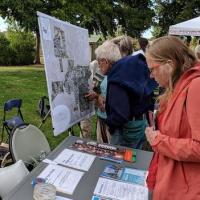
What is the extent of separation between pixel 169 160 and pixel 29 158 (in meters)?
1.37

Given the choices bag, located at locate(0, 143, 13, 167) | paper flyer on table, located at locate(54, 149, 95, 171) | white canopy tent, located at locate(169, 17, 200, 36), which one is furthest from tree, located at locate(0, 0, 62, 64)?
paper flyer on table, located at locate(54, 149, 95, 171)

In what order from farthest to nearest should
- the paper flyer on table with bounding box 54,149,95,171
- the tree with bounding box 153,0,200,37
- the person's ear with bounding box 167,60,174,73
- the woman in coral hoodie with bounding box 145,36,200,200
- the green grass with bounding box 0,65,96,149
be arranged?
the tree with bounding box 153,0,200,37 < the green grass with bounding box 0,65,96,149 < the paper flyer on table with bounding box 54,149,95,171 < the person's ear with bounding box 167,60,174,73 < the woman in coral hoodie with bounding box 145,36,200,200

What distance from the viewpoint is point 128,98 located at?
7.95 feet

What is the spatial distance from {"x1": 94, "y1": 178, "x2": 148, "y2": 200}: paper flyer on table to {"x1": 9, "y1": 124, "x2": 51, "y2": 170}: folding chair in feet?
2.64

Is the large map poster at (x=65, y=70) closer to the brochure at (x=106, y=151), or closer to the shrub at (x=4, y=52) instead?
the brochure at (x=106, y=151)

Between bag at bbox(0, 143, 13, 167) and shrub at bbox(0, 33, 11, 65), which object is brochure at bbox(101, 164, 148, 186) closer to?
bag at bbox(0, 143, 13, 167)

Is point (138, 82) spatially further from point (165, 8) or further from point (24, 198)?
point (165, 8)

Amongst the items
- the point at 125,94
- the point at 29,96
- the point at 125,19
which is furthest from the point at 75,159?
the point at 125,19

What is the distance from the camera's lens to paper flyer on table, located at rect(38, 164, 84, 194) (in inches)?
71.3

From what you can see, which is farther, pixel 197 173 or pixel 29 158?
pixel 29 158

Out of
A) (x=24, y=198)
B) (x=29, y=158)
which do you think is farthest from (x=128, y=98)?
(x=24, y=198)

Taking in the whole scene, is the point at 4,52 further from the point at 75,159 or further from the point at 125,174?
the point at 125,174

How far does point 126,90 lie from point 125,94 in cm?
3

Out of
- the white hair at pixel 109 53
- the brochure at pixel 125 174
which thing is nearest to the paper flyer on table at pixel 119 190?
the brochure at pixel 125 174
